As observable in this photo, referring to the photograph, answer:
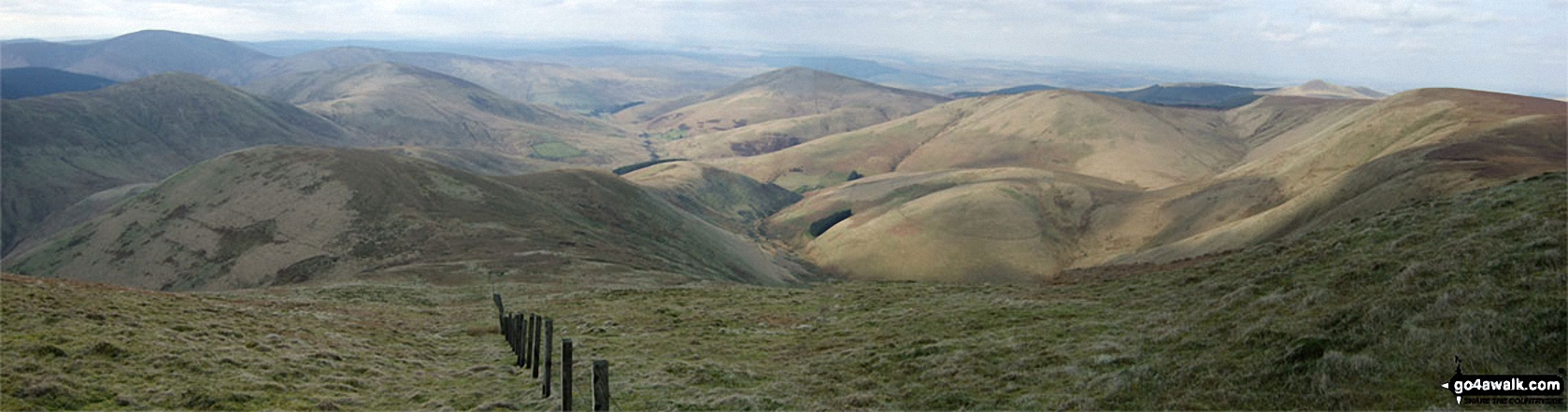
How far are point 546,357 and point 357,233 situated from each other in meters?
65.4

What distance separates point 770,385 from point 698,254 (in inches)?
2865

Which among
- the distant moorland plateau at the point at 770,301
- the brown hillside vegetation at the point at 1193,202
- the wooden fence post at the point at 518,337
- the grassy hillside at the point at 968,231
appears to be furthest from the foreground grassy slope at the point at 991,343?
the grassy hillside at the point at 968,231

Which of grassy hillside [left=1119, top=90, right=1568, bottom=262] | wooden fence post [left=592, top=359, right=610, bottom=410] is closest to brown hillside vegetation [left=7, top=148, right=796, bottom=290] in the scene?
wooden fence post [left=592, top=359, right=610, bottom=410]

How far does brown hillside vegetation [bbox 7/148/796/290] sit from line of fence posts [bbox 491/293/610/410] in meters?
32.1

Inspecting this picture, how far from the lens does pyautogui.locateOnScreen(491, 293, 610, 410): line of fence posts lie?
12484mm

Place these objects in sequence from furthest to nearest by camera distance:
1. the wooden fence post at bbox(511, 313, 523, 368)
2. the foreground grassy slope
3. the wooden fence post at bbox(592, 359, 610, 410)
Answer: the wooden fence post at bbox(511, 313, 523, 368) → the foreground grassy slope → the wooden fence post at bbox(592, 359, 610, 410)

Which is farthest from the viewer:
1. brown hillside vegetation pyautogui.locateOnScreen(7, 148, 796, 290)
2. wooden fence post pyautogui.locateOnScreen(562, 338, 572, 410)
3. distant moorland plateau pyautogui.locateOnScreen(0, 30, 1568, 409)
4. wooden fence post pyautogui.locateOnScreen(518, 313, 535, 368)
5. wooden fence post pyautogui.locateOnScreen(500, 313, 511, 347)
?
brown hillside vegetation pyautogui.locateOnScreen(7, 148, 796, 290)

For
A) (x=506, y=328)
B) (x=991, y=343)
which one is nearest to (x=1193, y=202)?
(x=991, y=343)

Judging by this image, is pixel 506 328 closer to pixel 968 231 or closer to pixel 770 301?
pixel 770 301

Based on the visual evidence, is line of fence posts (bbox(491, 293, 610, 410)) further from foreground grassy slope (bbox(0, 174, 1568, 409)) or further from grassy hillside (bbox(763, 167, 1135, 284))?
grassy hillside (bbox(763, 167, 1135, 284))

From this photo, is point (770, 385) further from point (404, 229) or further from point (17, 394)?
point (404, 229)

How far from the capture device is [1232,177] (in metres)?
115

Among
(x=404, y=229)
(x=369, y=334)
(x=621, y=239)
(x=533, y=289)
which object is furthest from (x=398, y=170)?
(x=369, y=334)

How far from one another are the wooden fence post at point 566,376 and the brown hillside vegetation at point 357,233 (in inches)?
1741
